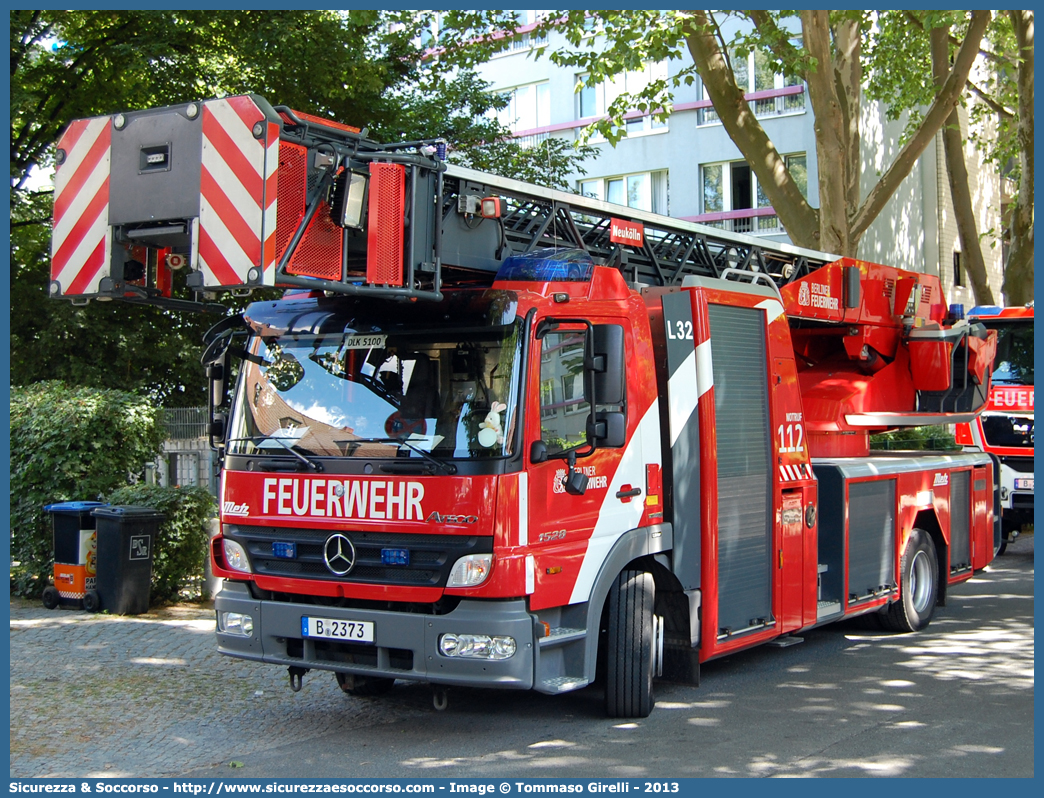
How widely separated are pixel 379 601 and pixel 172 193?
2442 mm

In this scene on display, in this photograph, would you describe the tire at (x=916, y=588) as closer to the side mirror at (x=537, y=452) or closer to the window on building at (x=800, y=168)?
the side mirror at (x=537, y=452)

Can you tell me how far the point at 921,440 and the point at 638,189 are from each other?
21.3m

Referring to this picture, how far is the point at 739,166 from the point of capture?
101 ft

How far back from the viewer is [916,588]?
9.92 metres

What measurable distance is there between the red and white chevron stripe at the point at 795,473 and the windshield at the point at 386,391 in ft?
9.13

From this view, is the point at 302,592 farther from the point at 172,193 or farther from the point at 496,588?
the point at 172,193

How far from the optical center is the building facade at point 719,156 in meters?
29.8

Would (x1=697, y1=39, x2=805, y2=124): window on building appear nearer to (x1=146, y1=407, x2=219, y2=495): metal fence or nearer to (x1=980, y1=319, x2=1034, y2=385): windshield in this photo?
(x1=980, y1=319, x2=1034, y2=385): windshield

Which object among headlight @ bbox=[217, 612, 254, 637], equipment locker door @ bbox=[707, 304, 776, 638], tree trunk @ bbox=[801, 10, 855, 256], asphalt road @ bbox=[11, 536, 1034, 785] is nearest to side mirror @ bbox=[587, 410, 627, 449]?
equipment locker door @ bbox=[707, 304, 776, 638]

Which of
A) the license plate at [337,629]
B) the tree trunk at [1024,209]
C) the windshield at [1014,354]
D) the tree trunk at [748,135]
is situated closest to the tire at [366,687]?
the license plate at [337,629]

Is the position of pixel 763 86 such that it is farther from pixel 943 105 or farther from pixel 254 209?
pixel 254 209

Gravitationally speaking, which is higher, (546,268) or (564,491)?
(546,268)

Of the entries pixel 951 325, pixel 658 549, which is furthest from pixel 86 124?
pixel 951 325

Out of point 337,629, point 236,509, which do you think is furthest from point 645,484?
point 236,509
